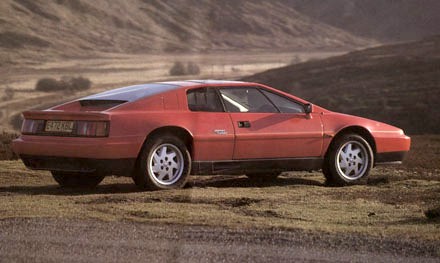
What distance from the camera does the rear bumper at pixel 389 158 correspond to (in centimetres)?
1188

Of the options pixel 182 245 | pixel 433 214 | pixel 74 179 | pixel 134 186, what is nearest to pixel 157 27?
pixel 134 186

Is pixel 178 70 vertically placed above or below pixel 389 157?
above

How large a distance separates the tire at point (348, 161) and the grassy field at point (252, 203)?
0.18 metres

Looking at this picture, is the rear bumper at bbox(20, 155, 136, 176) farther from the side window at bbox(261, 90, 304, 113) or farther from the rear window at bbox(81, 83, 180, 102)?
the side window at bbox(261, 90, 304, 113)

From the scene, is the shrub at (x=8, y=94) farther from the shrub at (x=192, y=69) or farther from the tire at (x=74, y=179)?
the tire at (x=74, y=179)

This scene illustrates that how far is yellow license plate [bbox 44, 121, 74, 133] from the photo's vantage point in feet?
33.8

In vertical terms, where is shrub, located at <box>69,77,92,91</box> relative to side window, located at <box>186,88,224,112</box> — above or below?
above

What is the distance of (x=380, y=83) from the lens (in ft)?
123

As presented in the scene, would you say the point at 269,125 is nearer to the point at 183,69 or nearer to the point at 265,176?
the point at 265,176

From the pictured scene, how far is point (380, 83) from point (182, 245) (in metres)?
31.1

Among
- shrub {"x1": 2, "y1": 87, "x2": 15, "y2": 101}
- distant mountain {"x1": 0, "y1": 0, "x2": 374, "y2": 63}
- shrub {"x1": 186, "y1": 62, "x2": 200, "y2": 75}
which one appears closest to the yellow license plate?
shrub {"x1": 2, "y1": 87, "x2": 15, "y2": 101}

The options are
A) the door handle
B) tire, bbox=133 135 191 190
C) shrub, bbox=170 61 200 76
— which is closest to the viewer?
tire, bbox=133 135 191 190

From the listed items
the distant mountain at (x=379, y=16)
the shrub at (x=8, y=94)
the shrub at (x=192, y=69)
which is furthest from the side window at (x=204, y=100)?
the distant mountain at (x=379, y=16)

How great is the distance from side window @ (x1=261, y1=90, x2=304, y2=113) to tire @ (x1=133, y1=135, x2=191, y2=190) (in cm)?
127
